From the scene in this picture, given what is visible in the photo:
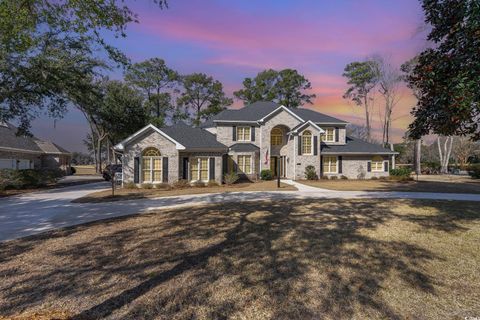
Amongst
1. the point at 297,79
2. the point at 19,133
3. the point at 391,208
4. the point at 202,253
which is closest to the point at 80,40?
the point at 19,133

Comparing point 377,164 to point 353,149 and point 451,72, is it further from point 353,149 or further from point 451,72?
point 451,72

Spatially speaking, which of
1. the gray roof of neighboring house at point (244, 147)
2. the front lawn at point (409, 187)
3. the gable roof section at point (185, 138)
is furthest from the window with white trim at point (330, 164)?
the gable roof section at point (185, 138)

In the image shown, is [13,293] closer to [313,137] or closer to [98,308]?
[98,308]

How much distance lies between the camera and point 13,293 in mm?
4562

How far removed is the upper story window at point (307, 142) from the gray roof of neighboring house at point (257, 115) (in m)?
3.56

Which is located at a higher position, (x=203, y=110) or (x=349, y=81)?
(x=349, y=81)

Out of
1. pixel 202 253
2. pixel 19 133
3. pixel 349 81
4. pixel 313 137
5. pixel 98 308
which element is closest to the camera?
pixel 98 308

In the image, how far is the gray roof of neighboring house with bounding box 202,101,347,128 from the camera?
2859 cm

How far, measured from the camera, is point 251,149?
→ 1059 inches

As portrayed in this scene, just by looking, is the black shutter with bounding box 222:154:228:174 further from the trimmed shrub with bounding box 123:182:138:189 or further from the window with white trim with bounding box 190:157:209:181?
the trimmed shrub with bounding box 123:182:138:189

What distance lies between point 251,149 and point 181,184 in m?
8.23

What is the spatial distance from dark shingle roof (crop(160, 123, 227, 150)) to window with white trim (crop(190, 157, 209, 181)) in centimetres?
117

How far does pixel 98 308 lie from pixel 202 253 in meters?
2.58

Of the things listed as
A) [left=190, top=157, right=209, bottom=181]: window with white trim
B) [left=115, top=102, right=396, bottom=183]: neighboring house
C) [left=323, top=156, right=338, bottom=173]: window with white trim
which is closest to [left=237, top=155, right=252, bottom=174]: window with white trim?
[left=115, top=102, right=396, bottom=183]: neighboring house
